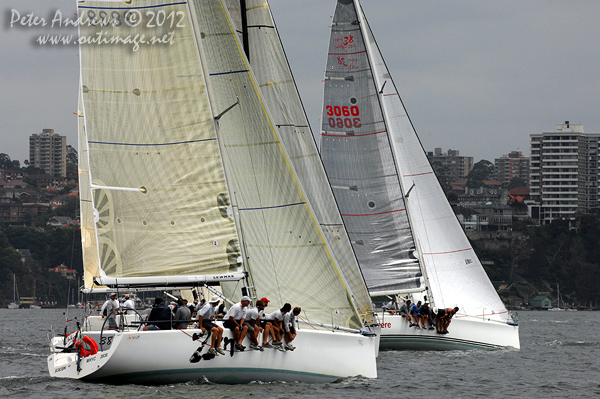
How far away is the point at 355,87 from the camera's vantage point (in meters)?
26.6

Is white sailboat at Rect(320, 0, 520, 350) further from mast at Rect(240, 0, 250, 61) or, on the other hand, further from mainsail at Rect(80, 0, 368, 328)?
mainsail at Rect(80, 0, 368, 328)

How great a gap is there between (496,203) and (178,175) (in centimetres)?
13585

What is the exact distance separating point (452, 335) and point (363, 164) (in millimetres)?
5019

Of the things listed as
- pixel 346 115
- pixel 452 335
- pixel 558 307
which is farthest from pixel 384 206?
pixel 558 307

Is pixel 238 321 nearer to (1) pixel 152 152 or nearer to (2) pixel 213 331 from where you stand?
(2) pixel 213 331

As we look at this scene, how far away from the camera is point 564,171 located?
16550 cm

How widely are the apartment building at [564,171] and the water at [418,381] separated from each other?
13739 centimetres

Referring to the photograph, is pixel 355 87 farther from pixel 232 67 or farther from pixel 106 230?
pixel 106 230

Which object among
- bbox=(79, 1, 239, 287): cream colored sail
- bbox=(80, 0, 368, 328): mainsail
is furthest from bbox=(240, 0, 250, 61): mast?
bbox=(79, 1, 239, 287): cream colored sail

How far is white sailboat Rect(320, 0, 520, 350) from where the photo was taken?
26.0m

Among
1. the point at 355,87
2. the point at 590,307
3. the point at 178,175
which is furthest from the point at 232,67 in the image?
the point at 590,307

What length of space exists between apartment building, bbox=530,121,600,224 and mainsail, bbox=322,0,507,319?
13390 cm

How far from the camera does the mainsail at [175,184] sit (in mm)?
15672

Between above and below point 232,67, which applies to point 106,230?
below
